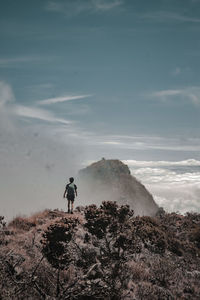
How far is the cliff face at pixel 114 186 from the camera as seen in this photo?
5900 cm

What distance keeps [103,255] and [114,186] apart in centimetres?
5407

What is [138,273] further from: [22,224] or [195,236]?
[195,236]

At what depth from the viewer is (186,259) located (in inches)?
488

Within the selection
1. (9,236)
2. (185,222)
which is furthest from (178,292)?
(185,222)

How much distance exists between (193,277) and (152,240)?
3585mm

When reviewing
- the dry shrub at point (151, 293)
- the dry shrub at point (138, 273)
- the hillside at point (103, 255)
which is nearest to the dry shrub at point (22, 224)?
the hillside at point (103, 255)

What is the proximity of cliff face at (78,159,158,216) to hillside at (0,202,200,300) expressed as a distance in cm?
4301

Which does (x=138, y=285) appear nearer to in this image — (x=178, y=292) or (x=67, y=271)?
(x=178, y=292)

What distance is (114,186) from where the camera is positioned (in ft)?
207

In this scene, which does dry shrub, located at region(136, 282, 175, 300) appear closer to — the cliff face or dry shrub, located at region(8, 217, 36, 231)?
dry shrub, located at region(8, 217, 36, 231)

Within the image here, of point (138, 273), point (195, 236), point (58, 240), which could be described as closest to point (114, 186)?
point (195, 236)

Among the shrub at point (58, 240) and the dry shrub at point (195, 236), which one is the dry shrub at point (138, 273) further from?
the dry shrub at point (195, 236)

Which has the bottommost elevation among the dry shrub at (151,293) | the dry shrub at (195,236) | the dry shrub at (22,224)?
the dry shrub at (195,236)

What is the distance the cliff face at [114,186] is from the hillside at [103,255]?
43007 millimetres
